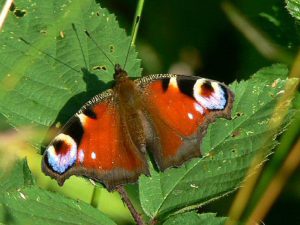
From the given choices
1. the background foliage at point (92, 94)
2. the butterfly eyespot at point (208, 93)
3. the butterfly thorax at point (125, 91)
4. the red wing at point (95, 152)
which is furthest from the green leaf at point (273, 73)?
the red wing at point (95, 152)

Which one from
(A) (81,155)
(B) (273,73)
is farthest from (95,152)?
(B) (273,73)

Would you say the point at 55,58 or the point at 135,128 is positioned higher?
the point at 55,58

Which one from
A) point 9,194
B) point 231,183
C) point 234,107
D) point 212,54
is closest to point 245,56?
point 212,54

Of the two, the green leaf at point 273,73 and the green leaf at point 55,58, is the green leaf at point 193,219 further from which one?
the green leaf at point 273,73

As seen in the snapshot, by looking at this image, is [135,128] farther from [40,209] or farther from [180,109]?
[40,209]

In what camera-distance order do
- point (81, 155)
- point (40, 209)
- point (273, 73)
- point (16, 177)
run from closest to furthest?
1. point (40, 209)
2. point (16, 177)
3. point (81, 155)
4. point (273, 73)

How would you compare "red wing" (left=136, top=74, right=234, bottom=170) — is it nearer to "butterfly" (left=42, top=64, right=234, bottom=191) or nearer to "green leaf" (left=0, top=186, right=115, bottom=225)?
"butterfly" (left=42, top=64, right=234, bottom=191)

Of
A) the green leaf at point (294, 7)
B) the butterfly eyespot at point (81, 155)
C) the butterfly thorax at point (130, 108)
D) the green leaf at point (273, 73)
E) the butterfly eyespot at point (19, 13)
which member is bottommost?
the butterfly eyespot at point (81, 155)
